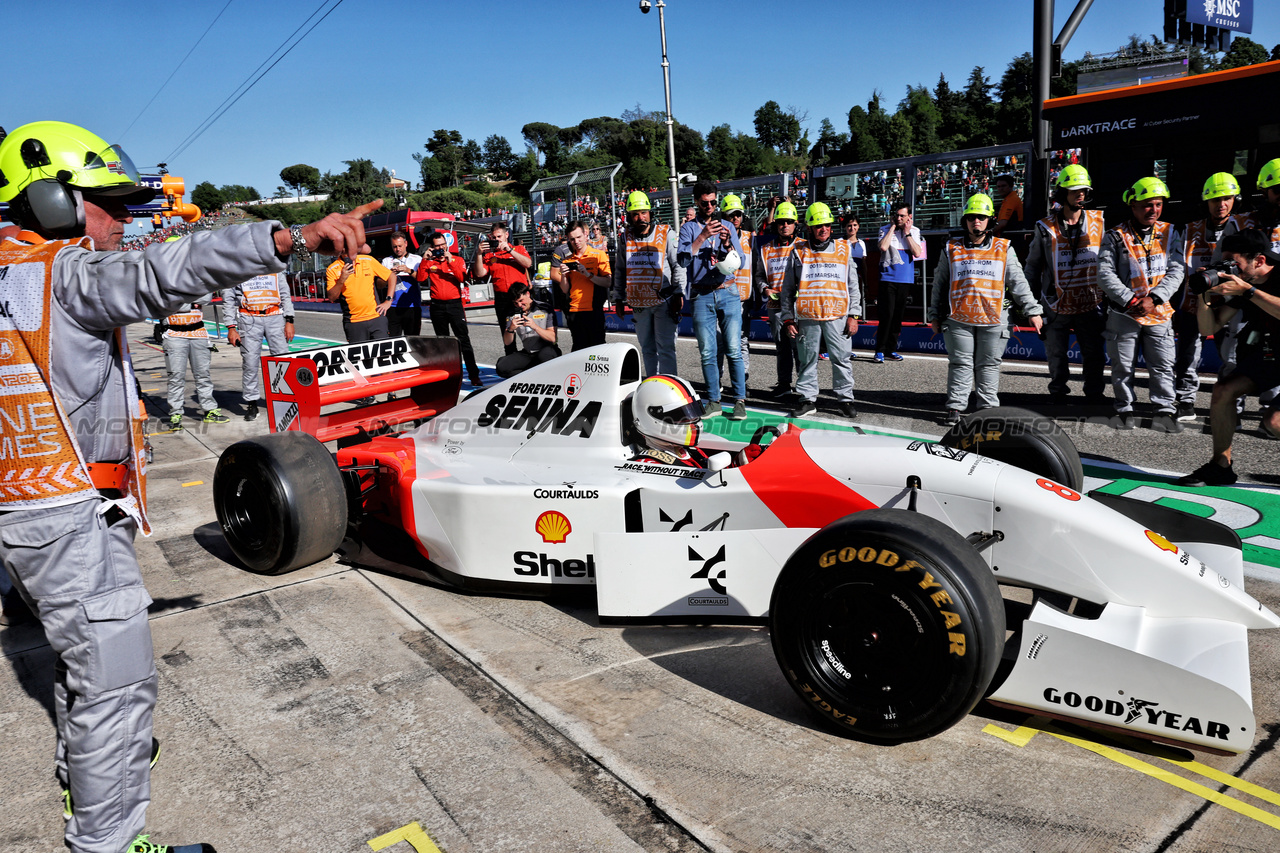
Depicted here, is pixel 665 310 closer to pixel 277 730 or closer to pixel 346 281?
pixel 346 281

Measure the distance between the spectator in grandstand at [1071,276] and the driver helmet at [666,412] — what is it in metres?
5.18

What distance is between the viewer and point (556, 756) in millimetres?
2936

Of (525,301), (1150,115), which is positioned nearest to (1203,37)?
(1150,115)

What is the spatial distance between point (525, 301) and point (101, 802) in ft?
17.5

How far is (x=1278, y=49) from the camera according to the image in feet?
118

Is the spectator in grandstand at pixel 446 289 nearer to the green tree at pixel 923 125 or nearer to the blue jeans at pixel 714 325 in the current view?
the blue jeans at pixel 714 325

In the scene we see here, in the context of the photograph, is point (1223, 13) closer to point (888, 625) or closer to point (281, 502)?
point (888, 625)

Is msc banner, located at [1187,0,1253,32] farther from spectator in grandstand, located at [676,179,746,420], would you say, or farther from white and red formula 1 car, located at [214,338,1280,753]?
white and red formula 1 car, located at [214,338,1280,753]

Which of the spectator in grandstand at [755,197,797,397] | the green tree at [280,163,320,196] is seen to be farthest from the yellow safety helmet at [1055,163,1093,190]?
the green tree at [280,163,320,196]

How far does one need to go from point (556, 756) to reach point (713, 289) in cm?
593

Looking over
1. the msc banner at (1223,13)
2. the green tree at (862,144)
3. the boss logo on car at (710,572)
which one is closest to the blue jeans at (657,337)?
the boss logo on car at (710,572)

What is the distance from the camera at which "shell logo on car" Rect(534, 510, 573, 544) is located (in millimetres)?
4070

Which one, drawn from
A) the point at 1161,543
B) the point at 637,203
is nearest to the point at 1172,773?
the point at 1161,543

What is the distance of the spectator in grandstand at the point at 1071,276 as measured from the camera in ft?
25.9
